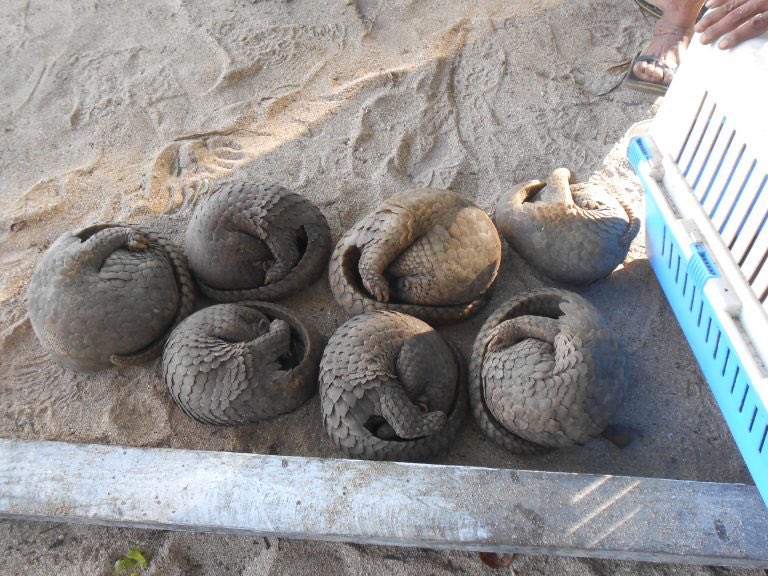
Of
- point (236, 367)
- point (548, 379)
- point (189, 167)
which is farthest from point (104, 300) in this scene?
point (548, 379)

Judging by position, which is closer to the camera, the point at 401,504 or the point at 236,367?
the point at 401,504

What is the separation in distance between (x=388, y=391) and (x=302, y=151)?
206 centimetres

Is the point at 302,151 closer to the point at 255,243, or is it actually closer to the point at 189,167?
the point at 189,167

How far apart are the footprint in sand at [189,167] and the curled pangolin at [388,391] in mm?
1673

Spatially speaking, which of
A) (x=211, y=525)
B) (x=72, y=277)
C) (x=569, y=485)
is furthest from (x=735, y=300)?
(x=72, y=277)

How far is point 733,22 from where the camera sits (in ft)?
8.26

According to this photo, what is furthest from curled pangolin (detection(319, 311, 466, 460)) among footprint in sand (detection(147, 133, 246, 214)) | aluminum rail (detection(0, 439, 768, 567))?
footprint in sand (detection(147, 133, 246, 214))

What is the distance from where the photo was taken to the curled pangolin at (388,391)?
232cm

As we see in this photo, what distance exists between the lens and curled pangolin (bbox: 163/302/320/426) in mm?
2436

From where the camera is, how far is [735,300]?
2.27m

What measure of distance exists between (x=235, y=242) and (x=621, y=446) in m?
1.96

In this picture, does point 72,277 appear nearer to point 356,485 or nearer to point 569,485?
point 356,485

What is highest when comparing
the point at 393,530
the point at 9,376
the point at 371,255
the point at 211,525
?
the point at 371,255

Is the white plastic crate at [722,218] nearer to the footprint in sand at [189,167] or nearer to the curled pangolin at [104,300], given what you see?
the curled pangolin at [104,300]
